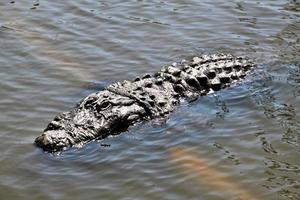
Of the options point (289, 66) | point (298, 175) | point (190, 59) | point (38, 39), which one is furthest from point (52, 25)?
Result: point (298, 175)

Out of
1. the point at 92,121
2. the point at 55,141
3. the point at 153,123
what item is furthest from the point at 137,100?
the point at 55,141

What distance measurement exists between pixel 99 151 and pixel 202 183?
1.44 m

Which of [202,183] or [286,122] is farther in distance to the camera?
[286,122]

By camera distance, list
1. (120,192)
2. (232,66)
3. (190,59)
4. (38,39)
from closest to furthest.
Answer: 1. (120,192)
2. (232,66)
3. (190,59)
4. (38,39)

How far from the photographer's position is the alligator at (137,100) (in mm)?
7707

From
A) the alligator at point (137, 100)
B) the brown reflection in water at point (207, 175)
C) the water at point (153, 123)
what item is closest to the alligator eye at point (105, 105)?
the alligator at point (137, 100)

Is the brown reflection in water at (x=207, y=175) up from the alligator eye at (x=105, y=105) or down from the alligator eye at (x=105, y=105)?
down

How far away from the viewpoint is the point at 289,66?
10297 mm

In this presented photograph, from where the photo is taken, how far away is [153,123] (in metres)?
8.35

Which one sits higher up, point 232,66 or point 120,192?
point 232,66

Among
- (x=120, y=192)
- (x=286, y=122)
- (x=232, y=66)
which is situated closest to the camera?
(x=120, y=192)

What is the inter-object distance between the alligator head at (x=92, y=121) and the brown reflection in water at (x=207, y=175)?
0.81m

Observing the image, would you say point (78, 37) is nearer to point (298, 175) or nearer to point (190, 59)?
point (190, 59)

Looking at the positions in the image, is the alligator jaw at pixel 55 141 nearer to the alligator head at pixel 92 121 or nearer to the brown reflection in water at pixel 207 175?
the alligator head at pixel 92 121
